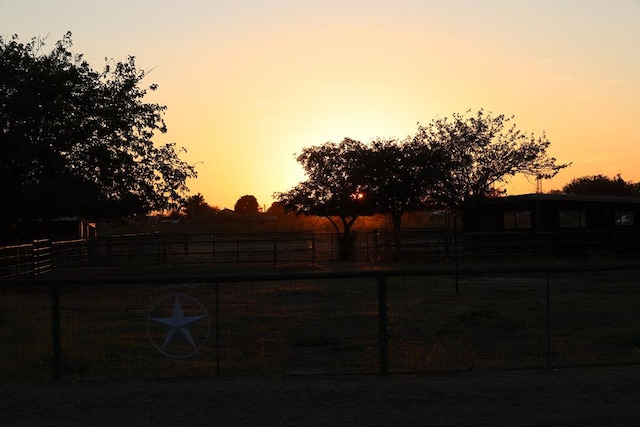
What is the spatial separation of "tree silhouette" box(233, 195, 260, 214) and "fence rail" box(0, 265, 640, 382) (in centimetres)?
14104

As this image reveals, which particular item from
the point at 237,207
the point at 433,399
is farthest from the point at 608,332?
the point at 237,207

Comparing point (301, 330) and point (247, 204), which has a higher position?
point (247, 204)

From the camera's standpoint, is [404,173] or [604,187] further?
[604,187]

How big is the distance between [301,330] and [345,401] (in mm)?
5167

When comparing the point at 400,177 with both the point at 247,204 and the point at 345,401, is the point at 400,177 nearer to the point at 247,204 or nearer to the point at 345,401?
the point at 345,401

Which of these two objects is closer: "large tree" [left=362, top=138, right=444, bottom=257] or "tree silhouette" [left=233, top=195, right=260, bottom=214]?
"large tree" [left=362, top=138, right=444, bottom=257]

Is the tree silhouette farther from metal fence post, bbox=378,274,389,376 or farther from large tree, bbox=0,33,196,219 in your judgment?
metal fence post, bbox=378,274,389,376

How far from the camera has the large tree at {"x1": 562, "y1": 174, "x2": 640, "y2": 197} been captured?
308 feet

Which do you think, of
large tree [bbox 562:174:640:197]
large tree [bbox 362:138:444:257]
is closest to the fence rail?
large tree [bbox 362:138:444:257]

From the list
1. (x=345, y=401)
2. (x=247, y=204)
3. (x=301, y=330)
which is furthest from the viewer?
(x=247, y=204)

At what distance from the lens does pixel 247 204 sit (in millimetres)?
158250

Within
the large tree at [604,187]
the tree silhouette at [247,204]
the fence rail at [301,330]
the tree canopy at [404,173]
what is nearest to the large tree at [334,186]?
the tree canopy at [404,173]

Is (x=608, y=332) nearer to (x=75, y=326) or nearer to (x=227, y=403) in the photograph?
(x=227, y=403)

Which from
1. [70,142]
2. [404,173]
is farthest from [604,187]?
[70,142]
